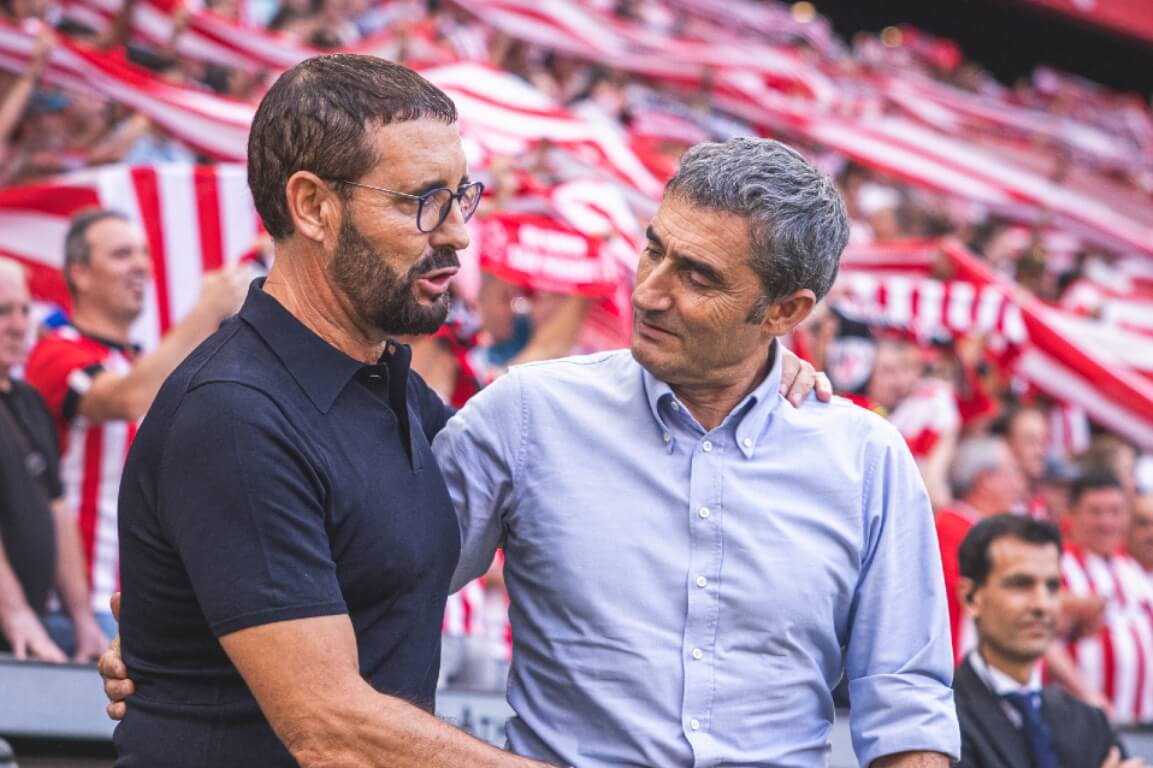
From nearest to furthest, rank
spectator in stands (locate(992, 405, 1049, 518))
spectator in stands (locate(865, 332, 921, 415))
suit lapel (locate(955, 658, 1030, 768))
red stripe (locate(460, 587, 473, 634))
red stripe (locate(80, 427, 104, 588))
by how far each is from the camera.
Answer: suit lapel (locate(955, 658, 1030, 768))
red stripe (locate(80, 427, 104, 588))
red stripe (locate(460, 587, 473, 634))
spectator in stands (locate(865, 332, 921, 415))
spectator in stands (locate(992, 405, 1049, 518))

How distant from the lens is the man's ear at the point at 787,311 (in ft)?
9.02

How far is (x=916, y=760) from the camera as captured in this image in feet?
8.53

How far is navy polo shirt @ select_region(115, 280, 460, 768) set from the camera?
2.13m

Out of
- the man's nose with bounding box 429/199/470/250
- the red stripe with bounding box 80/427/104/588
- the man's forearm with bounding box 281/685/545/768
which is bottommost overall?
the red stripe with bounding box 80/427/104/588

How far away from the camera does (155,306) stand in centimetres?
575

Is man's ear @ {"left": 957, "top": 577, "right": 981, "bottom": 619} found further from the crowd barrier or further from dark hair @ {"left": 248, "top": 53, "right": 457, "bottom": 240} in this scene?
dark hair @ {"left": 248, "top": 53, "right": 457, "bottom": 240}

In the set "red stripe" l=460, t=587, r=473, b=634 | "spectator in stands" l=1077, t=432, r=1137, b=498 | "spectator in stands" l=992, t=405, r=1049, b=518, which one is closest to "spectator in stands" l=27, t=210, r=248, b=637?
"red stripe" l=460, t=587, r=473, b=634

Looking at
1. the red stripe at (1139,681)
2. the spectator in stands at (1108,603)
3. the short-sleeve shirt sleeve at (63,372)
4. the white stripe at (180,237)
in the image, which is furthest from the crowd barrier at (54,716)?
the red stripe at (1139,681)

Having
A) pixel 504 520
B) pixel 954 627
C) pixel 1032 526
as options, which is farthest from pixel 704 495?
pixel 954 627

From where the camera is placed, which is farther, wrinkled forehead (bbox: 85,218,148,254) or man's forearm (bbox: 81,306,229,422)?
wrinkled forehead (bbox: 85,218,148,254)

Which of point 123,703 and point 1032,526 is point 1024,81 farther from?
point 123,703

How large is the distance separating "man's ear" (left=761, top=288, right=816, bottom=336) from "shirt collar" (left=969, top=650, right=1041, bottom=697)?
200 centimetres

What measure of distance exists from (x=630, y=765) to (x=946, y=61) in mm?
Result: 19894

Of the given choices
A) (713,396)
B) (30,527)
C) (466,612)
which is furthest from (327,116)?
(466,612)
